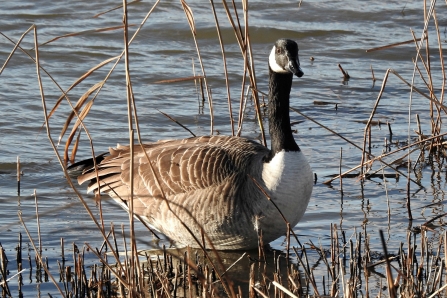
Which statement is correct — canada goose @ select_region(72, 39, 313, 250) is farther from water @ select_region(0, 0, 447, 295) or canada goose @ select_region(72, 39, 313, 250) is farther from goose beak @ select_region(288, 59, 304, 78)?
water @ select_region(0, 0, 447, 295)

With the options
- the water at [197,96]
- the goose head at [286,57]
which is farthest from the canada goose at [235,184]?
the water at [197,96]

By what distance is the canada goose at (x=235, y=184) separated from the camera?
6195 mm

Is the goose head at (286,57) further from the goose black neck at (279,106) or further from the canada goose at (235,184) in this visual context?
the goose black neck at (279,106)

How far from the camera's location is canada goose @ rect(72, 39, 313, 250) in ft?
20.3

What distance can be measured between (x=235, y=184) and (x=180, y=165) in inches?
20.0

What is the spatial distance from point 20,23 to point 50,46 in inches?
55.5

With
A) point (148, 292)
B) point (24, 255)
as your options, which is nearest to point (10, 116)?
point (24, 255)

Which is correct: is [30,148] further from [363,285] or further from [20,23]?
[20,23]

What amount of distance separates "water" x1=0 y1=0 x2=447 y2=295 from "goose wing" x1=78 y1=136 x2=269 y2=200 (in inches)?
20.8

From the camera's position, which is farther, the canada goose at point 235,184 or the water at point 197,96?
the water at point 197,96

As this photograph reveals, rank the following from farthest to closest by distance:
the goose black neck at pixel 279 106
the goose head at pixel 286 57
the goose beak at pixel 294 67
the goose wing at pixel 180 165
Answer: the goose black neck at pixel 279 106 → the goose wing at pixel 180 165 → the goose head at pixel 286 57 → the goose beak at pixel 294 67

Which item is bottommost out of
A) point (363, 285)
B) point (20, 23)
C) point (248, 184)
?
point (363, 285)

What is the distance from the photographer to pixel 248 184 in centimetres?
627

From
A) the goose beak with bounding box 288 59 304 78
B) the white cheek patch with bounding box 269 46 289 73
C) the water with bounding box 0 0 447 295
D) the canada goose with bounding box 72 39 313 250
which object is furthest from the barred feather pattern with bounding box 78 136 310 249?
the goose beak with bounding box 288 59 304 78
